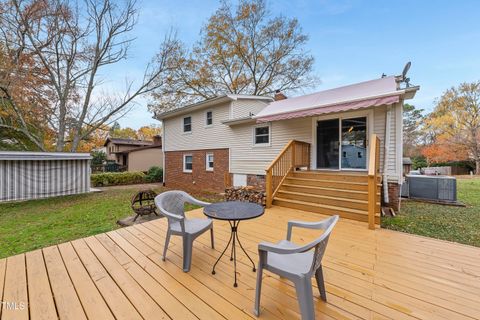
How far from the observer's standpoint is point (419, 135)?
26750 millimetres

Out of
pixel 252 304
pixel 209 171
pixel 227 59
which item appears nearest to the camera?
pixel 252 304

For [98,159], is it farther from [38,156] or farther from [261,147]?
[261,147]

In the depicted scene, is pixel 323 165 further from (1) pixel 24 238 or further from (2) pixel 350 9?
(1) pixel 24 238

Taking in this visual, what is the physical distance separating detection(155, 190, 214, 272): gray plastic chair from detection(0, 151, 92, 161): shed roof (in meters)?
10.6

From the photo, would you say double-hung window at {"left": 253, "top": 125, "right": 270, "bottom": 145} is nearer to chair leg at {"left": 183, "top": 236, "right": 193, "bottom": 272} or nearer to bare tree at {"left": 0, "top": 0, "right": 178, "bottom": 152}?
chair leg at {"left": 183, "top": 236, "right": 193, "bottom": 272}

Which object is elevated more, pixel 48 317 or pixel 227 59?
pixel 227 59

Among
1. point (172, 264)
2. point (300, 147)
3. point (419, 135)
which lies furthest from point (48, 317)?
point (419, 135)

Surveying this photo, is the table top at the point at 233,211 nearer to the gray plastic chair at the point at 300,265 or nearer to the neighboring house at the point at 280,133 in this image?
the gray plastic chair at the point at 300,265

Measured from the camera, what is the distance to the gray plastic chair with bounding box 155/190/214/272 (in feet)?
9.27

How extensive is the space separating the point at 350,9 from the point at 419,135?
2484 cm

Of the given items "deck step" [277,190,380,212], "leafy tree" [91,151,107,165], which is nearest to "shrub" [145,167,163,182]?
"leafy tree" [91,151,107,165]

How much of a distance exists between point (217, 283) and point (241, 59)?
1823cm

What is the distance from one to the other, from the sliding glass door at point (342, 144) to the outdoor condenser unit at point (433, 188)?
3967 millimetres

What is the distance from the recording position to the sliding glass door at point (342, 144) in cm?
722
